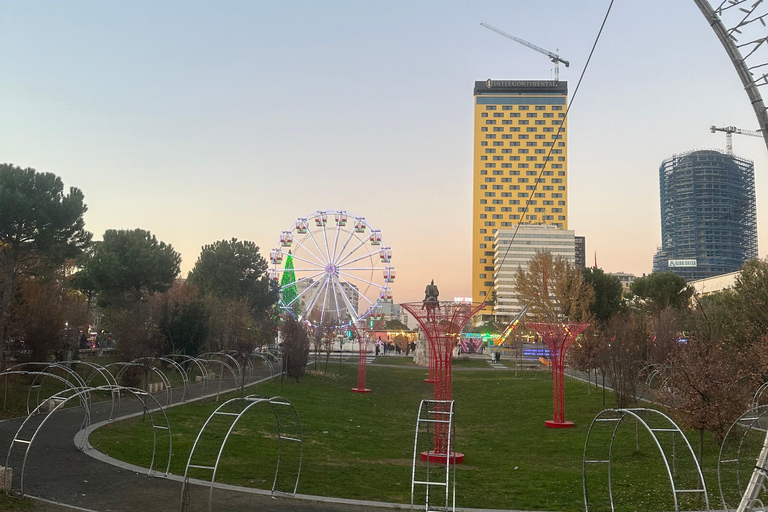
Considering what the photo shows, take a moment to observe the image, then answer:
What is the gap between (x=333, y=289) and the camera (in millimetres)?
62594

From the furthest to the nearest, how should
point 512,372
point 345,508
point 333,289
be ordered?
point 333,289 < point 512,372 < point 345,508

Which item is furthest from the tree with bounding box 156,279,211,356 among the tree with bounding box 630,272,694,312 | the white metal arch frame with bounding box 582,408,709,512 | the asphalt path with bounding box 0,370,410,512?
the tree with bounding box 630,272,694,312

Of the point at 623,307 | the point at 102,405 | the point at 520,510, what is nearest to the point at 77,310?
the point at 102,405

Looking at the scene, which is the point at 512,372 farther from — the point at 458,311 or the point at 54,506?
the point at 54,506

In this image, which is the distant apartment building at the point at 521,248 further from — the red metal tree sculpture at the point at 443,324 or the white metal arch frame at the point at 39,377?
the red metal tree sculpture at the point at 443,324

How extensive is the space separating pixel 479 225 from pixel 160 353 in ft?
443

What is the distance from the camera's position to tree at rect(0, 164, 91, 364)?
31641 millimetres

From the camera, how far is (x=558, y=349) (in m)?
27.0

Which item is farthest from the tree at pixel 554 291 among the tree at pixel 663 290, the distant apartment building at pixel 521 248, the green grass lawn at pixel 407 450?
the distant apartment building at pixel 521 248

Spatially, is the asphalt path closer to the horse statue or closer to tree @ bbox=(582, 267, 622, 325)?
the horse statue

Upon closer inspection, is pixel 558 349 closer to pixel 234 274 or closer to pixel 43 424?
pixel 43 424

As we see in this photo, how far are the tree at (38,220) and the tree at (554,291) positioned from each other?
33.6m

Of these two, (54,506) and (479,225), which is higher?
(479,225)

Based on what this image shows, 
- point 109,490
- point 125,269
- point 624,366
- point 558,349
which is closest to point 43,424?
point 109,490
